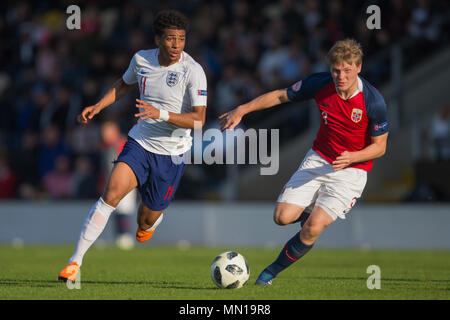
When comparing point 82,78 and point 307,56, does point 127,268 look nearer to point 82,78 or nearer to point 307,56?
point 307,56

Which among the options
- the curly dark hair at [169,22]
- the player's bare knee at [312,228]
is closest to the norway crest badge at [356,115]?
the player's bare knee at [312,228]

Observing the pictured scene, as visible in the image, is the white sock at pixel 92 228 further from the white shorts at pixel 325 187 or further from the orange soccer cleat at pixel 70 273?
the white shorts at pixel 325 187

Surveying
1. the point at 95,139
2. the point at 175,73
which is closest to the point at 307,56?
the point at 95,139

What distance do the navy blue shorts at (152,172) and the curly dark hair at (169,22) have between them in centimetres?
121

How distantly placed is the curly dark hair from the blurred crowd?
785 centimetres

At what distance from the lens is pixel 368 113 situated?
7.91m

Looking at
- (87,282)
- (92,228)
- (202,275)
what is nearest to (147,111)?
(92,228)

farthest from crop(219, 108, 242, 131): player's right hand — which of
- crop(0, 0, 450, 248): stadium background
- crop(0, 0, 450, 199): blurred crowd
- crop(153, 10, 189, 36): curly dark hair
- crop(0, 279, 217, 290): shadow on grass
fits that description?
crop(0, 0, 450, 199): blurred crowd

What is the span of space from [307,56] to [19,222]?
7.04 meters

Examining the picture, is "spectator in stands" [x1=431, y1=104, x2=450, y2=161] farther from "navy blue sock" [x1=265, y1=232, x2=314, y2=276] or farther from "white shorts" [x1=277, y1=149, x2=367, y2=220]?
"navy blue sock" [x1=265, y1=232, x2=314, y2=276]

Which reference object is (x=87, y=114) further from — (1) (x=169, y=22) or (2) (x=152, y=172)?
(1) (x=169, y=22)

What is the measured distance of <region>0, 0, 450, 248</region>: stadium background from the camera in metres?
15.6

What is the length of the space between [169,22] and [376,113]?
2.23 m

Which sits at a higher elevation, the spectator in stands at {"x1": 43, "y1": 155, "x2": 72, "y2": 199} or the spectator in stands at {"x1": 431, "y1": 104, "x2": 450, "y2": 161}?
the spectator in stands at {"x1": 431, "y1": 104, "x2": 450, "y2": 161}
